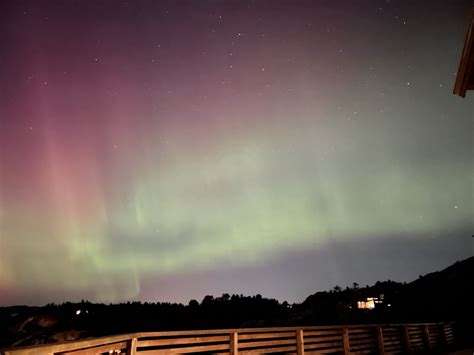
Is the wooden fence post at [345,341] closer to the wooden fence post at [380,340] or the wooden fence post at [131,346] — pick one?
the wooden fence post at [380,340]

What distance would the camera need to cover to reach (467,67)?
782 cm

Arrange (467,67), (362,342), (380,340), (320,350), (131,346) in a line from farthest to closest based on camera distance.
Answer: (380,340)
(362,342)
(320,350)
(467,67)
(131,346)

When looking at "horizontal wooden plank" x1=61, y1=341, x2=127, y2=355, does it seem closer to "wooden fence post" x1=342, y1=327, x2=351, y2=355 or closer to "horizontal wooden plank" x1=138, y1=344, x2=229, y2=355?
"horizontal wooden plank" x1=138, y1=344, x2=229, y2=355

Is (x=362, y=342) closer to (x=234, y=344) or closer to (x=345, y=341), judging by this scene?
(x=345, y=341)

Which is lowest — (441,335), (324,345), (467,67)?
(441,335)

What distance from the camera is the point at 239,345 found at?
24.1 feet

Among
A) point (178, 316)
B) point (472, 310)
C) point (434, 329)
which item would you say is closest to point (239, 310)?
point (178, 316)

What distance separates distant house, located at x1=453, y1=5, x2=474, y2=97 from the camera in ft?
23.8

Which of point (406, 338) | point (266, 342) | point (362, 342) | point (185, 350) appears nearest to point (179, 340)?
point (185, 350)

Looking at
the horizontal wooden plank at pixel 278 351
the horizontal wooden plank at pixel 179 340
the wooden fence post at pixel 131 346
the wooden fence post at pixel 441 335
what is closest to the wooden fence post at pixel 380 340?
the horizontal wooden plank at pixel 278 351

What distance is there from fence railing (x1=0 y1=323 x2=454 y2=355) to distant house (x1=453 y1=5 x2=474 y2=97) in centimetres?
689

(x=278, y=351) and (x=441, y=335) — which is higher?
(x=278, y=351)

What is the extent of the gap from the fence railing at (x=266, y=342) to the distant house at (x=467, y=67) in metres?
6.89

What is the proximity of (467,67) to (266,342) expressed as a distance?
301 inches
